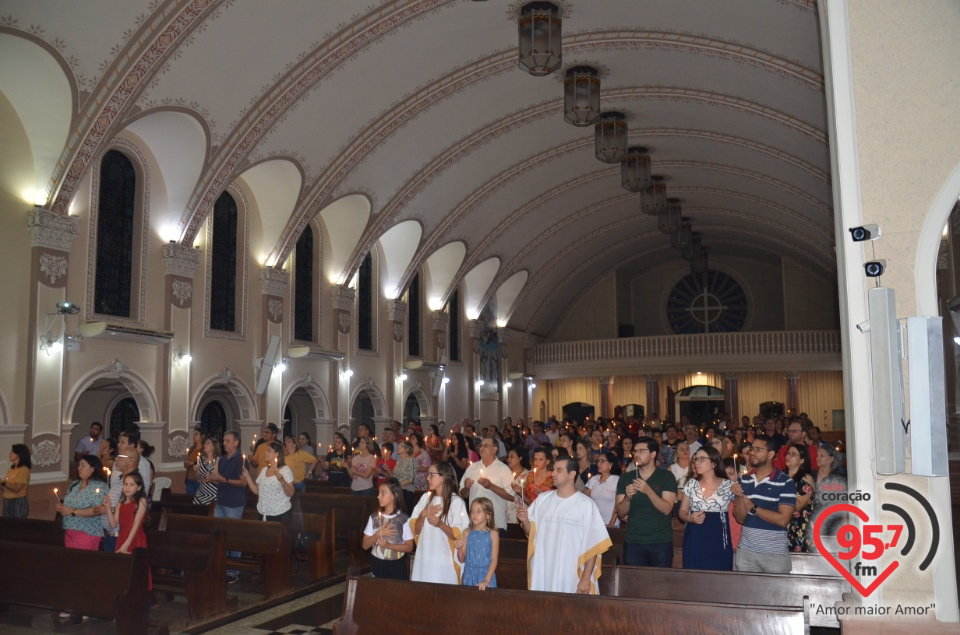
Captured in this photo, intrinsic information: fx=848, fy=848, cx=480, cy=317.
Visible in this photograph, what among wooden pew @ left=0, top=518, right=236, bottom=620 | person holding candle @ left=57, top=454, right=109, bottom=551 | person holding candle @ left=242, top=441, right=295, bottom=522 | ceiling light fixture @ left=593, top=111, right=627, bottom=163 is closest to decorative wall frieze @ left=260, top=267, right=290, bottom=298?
ceiling light fixture @ left=593, top=111, right=627, bottom=163

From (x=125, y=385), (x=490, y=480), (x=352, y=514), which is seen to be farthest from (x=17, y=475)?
(x=490, y=480)

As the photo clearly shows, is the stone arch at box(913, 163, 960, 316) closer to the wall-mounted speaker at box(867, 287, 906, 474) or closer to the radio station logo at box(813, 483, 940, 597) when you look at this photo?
the wall-mounted speaker at box(867, 287, 906, 474)

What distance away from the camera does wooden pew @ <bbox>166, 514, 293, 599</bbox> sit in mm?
8070

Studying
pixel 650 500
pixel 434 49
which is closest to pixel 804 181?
pixel 434 49

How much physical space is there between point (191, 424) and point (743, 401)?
19.6 metres

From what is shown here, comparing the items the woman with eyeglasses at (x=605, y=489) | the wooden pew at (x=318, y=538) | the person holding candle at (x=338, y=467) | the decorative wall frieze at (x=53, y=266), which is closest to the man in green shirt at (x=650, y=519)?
the woman with eyeglasses at (x=605, y=489)

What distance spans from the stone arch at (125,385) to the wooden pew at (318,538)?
16.3ft

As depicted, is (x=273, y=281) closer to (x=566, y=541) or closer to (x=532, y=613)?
(x=566, y=541)

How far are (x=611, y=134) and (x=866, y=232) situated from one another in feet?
42.6

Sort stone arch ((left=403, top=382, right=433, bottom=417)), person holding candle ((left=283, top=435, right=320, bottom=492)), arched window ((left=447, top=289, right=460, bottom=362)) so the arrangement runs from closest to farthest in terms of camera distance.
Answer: person holding candle ((left=283, top=435, right=320, bottom=492)) < stone arch ((left=403, top=382, right=433, bottom=417)) < arched window ((left=447, top=289, right=460, bottom=362))

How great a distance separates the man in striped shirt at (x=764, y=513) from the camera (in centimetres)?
547

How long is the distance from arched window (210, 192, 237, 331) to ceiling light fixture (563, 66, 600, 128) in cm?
639

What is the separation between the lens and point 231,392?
637 inches

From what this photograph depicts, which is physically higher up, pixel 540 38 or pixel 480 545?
pixel 540 38
